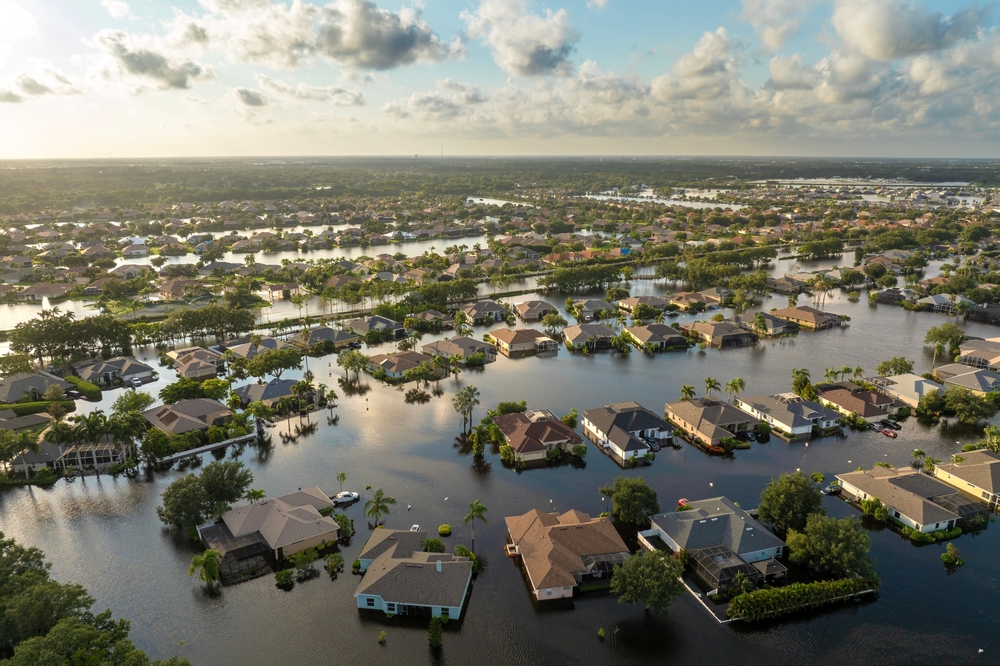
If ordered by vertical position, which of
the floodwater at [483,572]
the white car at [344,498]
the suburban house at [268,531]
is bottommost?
the floodwater at [483,572]

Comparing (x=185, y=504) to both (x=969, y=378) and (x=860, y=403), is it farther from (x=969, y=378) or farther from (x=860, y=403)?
(x=969, y=378)

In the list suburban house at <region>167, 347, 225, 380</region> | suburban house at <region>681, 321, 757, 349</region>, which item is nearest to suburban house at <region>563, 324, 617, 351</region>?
suburban house at <region>681, 321, 757, 349</region>

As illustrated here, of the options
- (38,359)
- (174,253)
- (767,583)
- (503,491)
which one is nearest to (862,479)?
(767,583)

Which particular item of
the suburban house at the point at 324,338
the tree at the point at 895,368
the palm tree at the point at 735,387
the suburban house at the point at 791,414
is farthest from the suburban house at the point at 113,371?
the tree at the point at 895,368

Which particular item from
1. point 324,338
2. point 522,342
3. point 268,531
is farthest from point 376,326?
point 268,531

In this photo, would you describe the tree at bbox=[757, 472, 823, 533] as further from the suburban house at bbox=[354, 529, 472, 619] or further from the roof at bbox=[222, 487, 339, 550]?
the roof at bbox=[222, 487, 339, 550]

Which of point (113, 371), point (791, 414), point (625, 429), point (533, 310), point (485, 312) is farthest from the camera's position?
point (533, 310)

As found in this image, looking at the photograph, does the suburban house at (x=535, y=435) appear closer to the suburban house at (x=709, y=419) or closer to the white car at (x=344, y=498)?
the suburban house at (x=709, y=419)

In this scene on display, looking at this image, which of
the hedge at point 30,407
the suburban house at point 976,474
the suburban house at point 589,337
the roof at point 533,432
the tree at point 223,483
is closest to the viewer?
the tree at point 223,483
